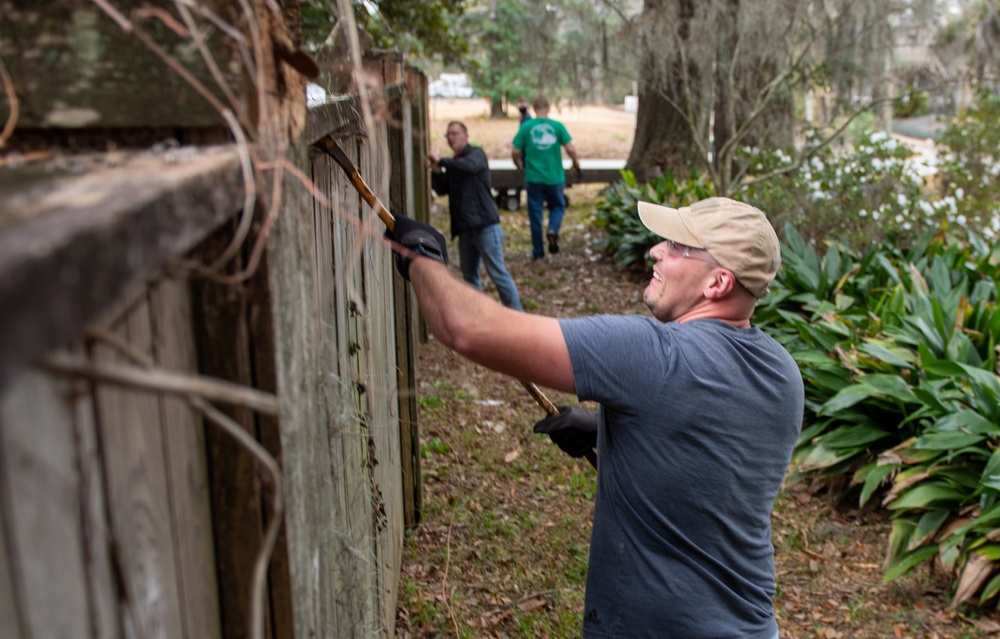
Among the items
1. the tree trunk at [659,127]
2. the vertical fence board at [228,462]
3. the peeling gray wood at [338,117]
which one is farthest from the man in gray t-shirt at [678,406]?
the tree trunk at [659,127]

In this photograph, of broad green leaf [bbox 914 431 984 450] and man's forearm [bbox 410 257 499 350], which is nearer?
man's forearm [bbox 410 257 499 350]

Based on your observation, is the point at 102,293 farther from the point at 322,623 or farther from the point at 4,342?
the point at 322,623

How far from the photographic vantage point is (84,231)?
0.64 m

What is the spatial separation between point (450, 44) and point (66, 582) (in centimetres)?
1021

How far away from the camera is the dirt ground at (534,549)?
4.47 m

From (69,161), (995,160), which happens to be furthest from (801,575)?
(995,160)

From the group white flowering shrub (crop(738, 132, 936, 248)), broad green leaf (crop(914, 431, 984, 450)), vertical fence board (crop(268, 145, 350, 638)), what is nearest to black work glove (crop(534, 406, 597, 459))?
vertical fence board (crop(268, 145, 350, 638))

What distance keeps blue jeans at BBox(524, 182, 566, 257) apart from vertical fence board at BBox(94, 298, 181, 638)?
36.6 ft

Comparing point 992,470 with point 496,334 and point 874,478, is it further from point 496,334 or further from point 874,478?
point 496,334

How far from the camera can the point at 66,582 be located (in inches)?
31.1

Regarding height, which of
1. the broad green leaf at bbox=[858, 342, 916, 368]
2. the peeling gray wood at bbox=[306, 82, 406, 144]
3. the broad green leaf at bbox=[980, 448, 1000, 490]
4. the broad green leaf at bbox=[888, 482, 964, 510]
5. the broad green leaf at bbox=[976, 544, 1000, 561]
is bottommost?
the broad green leaf at bbox=[976, 544, 1000, 561]

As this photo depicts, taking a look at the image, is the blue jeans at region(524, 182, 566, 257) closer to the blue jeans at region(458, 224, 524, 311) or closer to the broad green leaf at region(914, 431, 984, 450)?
the blue jeans at region(458, 224, 524, 311)

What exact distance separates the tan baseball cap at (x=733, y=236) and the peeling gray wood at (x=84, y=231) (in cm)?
166

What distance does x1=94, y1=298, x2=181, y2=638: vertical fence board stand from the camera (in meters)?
0.92
